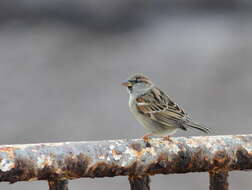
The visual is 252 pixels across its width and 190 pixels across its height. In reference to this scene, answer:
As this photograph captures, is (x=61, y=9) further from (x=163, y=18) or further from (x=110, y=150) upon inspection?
(x=110, y=150)

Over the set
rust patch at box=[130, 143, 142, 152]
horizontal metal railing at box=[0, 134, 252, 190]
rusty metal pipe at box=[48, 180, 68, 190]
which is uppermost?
rust patch at box=[130, 143, 142, 152]

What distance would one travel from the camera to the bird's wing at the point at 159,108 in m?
3.82

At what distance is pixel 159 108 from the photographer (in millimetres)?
4023

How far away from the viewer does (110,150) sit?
64.2 inches

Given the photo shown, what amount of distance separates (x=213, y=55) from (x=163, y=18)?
1.03m

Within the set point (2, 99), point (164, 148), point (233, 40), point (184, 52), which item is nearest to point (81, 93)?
point (2, 99)

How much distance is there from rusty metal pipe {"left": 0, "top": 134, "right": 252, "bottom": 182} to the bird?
1799 mm

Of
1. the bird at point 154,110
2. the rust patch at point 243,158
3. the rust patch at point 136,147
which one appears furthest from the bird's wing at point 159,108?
the rust patch at point 136,147

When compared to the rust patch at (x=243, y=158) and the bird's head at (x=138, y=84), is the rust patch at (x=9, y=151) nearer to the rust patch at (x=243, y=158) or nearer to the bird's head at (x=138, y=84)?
the rust patch at (x=243, y=158)

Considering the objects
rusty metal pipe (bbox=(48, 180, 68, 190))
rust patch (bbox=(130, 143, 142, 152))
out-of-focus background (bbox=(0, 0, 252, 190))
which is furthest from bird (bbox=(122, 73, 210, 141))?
out-of-focus background (bbox=(0, 0, 252, 190))

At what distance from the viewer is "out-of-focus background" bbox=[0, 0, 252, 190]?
7547mm

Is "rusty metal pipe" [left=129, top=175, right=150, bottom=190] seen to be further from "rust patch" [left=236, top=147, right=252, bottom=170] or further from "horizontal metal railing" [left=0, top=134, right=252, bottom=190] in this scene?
"rust patch" [left=236, top=147, right=252, bottom=170]

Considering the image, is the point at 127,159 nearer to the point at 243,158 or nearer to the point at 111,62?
the point at 243,158

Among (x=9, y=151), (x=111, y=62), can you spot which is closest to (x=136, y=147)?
(x=9, y=151)
